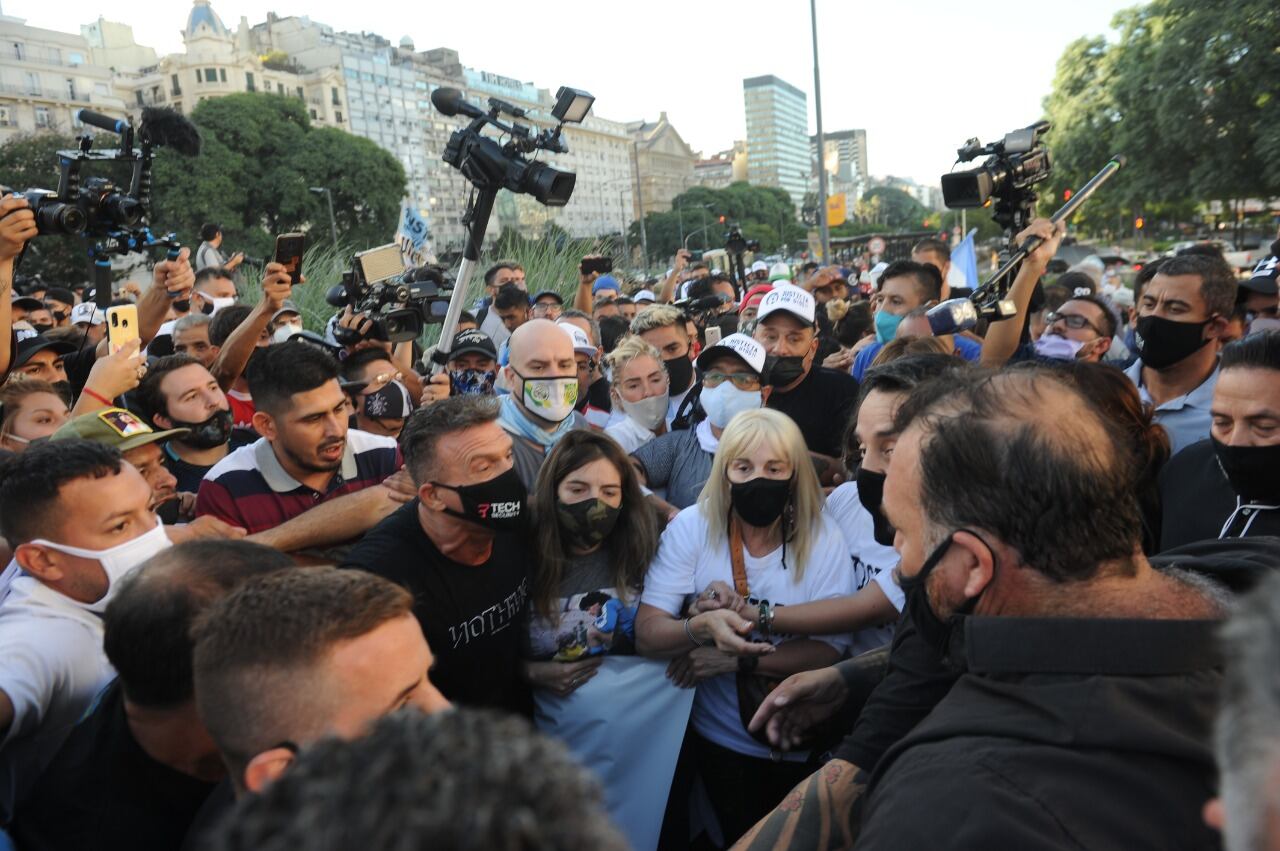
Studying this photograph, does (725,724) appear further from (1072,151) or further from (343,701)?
(1072,151)

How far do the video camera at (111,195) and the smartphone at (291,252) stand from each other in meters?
0.92

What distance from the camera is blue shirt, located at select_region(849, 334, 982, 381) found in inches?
222

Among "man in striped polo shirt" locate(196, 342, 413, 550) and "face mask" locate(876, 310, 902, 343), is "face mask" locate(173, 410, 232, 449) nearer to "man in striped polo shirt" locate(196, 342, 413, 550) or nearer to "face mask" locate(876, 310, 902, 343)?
"man in striped polo shirt" locate(196, 342, 413, 550)

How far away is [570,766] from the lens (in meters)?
0.66

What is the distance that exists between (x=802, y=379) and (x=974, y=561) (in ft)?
10.9

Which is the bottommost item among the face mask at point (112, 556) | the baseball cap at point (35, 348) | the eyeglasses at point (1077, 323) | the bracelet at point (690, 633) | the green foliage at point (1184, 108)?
the bracelet at point (690, 633)

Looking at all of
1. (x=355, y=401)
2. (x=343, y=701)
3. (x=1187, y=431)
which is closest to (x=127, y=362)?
(x=355, y=401)

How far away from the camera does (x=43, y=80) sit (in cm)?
6600

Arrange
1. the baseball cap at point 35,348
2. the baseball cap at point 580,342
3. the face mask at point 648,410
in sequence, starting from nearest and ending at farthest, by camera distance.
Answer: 1. the baseball cap at point 35,348
2. the face mask at point 648,410
3. the baseball cap at point 580,342

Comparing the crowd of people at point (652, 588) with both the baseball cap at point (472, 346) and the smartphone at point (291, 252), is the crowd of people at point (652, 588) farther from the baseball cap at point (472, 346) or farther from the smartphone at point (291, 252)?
the smartphone at point (291, 252)

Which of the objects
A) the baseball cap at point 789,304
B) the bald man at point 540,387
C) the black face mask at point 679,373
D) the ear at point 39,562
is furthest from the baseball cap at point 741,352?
the ear at point 39,562

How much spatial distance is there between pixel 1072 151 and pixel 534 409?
31.6m

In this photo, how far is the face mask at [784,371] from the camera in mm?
4738

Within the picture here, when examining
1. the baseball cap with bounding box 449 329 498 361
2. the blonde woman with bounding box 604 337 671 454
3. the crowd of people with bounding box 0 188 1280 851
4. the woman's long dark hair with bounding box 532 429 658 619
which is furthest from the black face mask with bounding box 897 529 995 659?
the baseball cap with bounding box 449 329 498 361
